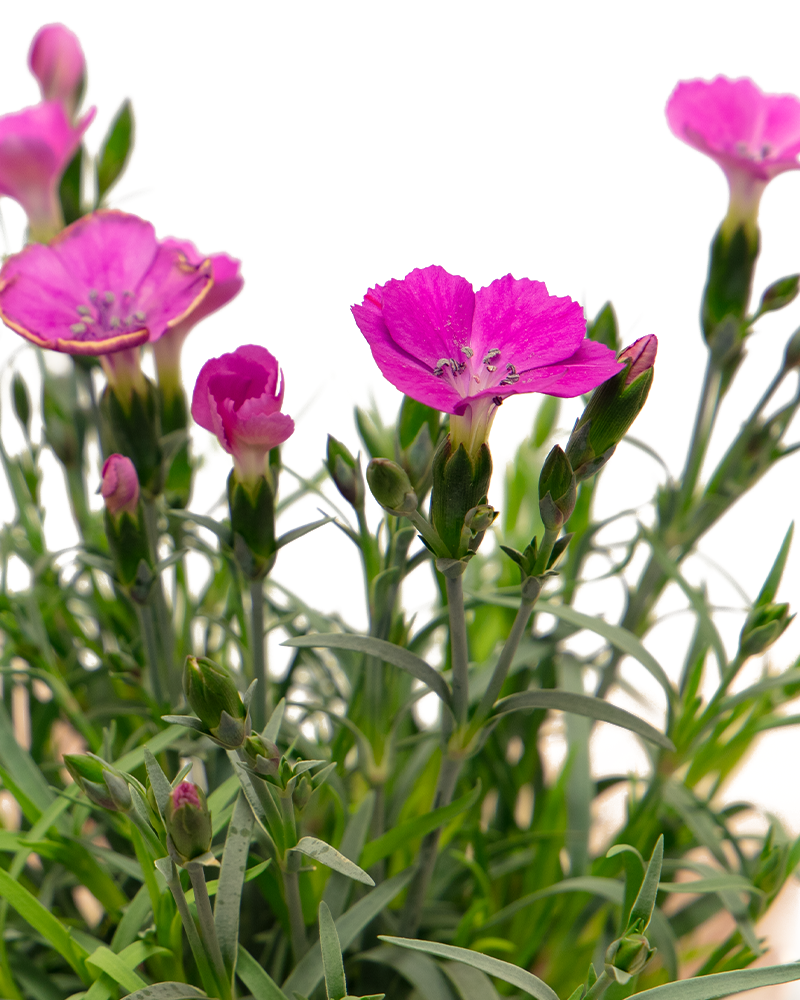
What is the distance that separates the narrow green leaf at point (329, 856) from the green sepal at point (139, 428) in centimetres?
29

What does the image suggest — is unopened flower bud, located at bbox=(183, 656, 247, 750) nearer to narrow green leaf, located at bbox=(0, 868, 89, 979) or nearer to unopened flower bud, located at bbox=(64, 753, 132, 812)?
unopened flower bud, located at bbox=(64, 753, 132, 812)

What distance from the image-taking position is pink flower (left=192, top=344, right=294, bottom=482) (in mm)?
473

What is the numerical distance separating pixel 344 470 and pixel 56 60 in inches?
19.1

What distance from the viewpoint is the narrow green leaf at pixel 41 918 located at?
0.51m

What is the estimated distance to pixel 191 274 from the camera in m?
0.59

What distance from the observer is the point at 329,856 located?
1.44 ft

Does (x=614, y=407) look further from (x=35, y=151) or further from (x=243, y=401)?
(x=35, y=151)

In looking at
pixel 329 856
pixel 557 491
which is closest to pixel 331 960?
pixel 329 856

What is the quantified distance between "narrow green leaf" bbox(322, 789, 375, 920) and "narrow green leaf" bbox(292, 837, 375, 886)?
0.16 metres

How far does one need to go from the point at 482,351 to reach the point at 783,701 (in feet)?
1.81

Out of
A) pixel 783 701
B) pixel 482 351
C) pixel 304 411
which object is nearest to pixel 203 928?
pixel 482 351

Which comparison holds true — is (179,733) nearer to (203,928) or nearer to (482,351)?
(203,928)

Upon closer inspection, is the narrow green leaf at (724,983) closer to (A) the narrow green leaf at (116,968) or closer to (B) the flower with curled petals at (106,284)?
(A) the narrow green leaf at (116,968)

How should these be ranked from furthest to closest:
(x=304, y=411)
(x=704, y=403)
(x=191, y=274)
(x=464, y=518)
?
(x=304, y=411), (x=704, y=403), (x=191, y=274), (x=464, y=518)
